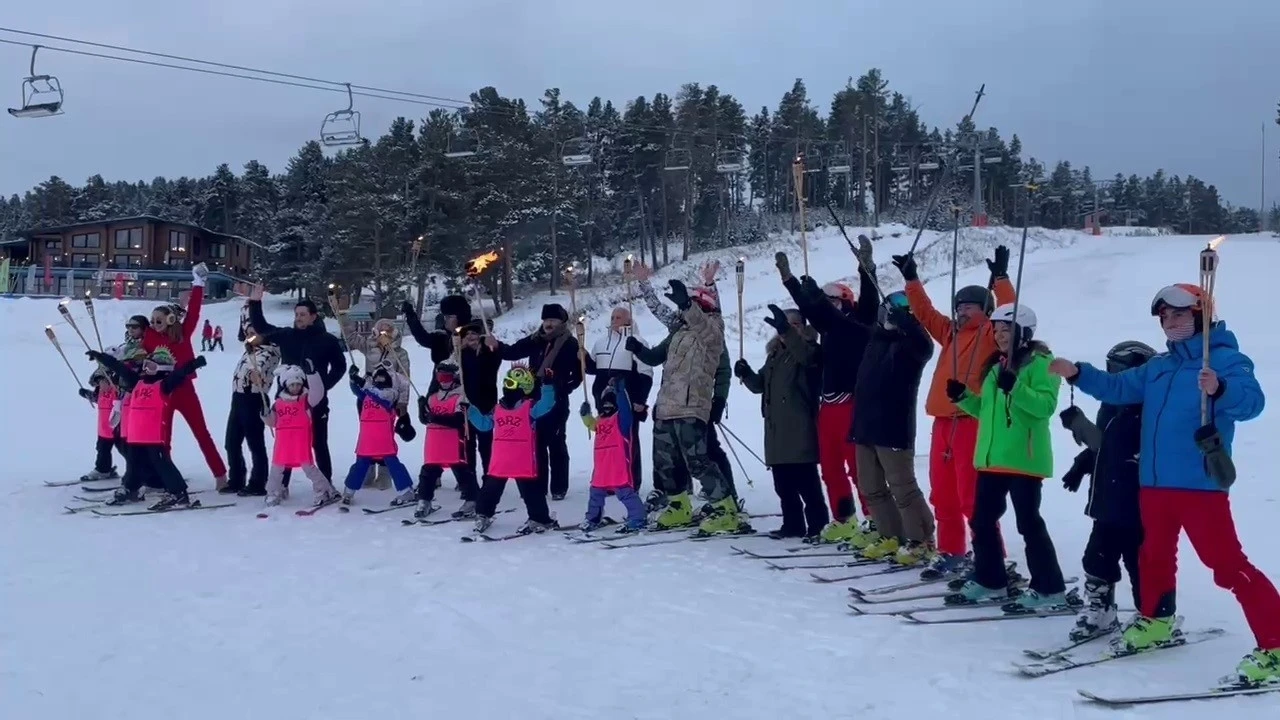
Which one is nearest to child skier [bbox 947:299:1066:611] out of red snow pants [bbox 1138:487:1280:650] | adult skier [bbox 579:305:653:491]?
red snow pants [bbox 1138:487:1280:650]

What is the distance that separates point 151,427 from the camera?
939cm

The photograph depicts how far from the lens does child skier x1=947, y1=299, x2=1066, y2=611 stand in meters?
5.68

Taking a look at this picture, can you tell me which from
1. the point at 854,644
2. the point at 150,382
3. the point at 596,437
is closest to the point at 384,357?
the point at 150,382

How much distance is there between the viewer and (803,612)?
5.93m

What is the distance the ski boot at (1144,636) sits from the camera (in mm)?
4965

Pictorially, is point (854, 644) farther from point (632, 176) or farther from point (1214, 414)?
point (632, 176)

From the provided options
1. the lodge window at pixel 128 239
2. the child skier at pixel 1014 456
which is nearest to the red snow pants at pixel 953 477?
the child skier at pixel 1014 456

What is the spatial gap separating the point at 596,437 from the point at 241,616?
331 cm

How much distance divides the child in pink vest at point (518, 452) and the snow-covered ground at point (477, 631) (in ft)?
1.16

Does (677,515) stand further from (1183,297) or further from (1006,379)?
(1183,297)

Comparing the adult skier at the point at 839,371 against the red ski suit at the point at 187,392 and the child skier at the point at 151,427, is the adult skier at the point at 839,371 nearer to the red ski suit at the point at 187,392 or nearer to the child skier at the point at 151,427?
the child skier at the point at 151,427

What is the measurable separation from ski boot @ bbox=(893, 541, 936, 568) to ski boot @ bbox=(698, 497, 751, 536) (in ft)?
5.46

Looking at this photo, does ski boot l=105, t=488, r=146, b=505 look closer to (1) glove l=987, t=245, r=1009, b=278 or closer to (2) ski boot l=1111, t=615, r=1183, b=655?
(1) glove l=987, t=245, r=1009, b=278

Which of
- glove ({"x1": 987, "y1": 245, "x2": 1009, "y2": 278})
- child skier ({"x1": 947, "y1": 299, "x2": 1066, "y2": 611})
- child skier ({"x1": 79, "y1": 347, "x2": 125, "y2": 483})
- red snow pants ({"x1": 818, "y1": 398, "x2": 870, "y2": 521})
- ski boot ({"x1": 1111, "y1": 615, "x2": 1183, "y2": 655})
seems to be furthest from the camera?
child skier ({"x1": 79, "y1": 347, "x2": 125, "y2": 483})
